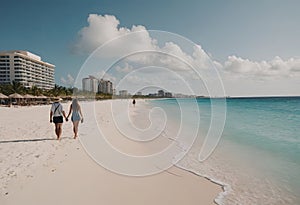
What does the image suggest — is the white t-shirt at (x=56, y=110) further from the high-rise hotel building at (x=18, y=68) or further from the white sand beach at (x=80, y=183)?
the high-rise hotel building at (x=18, y=68)

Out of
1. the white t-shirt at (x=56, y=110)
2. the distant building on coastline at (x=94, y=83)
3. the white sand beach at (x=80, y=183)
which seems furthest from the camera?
the distant building on coastline at (x=94, y=83)

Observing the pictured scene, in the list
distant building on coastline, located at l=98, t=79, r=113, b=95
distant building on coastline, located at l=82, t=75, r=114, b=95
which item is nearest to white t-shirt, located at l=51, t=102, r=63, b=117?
distant building on coastline, located at l=82, t=75, r=114, b=95

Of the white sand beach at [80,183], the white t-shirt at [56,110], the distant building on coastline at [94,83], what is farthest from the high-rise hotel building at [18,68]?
the white sand beach at [80,183]

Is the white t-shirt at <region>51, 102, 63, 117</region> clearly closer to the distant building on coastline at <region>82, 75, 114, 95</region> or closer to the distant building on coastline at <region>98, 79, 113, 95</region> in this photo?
the distant building on coastline at <region>82, 75, 114, 95</region>

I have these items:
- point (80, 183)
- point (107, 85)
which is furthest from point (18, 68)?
point (80, 183)

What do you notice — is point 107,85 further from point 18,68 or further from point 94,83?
point 18,68

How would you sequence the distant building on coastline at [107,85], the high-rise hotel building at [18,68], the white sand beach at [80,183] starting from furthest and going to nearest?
the high-rise hotel building at [18,68], the distant building on coastline at [107,85], the white sand beach at [80,183]

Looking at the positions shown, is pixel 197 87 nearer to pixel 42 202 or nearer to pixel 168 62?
pixel 168 62

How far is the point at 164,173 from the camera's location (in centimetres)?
529

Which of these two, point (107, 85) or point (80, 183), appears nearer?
point (80, 183)

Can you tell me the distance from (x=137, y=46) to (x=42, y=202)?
4.37 m

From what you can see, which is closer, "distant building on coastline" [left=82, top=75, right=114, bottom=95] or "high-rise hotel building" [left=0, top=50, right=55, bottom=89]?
"distant building on coastline" [left=82, top=75, right=114, bottom=95]

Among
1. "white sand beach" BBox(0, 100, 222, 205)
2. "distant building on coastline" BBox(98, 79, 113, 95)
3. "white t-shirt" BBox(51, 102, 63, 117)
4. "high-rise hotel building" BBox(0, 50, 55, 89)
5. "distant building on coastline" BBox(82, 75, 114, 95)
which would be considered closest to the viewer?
"white sand beach" BBox(0, 100, 222, 205)

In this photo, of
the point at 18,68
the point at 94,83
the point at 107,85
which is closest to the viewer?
the point at 94,83
